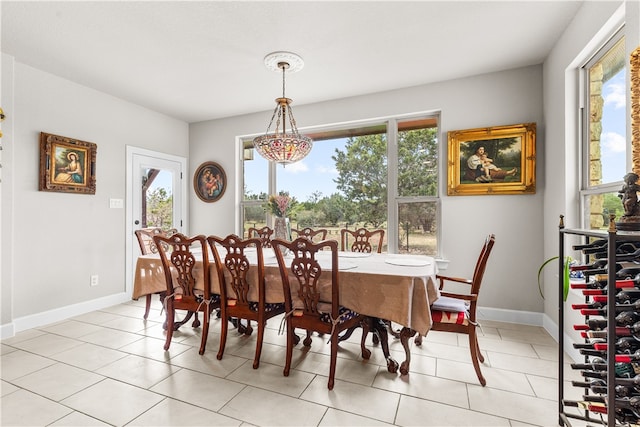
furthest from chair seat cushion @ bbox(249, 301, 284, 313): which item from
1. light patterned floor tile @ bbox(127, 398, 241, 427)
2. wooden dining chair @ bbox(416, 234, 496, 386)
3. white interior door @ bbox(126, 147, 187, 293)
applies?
white interior door @ bbox(126, 147, 187, 293)

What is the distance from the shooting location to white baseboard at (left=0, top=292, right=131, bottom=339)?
2879 millimetres

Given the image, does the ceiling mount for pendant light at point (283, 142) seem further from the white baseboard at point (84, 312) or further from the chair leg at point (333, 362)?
the white baseboard at point (84, 312)

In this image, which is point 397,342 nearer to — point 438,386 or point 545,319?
point 438,386

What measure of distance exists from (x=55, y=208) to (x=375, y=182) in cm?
371

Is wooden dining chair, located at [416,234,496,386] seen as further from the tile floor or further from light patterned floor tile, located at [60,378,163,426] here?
light patterned floor tile, located at [60,378,163,426]

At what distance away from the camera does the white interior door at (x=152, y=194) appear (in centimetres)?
413

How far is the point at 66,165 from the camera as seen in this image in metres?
3.40

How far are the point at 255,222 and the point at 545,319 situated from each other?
3.82 metres

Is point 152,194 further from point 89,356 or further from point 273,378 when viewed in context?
point 273,378

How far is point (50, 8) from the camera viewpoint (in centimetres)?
222

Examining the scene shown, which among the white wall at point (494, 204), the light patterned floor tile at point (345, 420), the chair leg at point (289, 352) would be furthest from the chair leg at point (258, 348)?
the white wall at point (494, 204)

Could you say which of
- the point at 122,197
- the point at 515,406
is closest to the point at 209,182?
the point at 122,197

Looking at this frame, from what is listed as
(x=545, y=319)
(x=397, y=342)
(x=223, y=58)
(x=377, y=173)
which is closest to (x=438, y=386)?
(x=397, y=342)

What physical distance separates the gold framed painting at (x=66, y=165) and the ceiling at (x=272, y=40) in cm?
73
